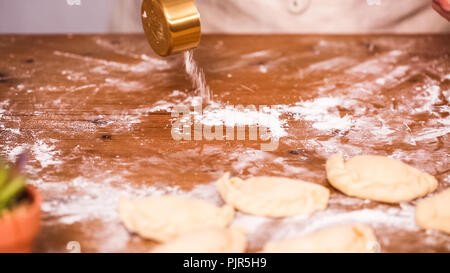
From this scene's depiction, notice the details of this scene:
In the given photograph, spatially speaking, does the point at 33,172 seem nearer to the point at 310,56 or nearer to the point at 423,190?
the point at 423,190

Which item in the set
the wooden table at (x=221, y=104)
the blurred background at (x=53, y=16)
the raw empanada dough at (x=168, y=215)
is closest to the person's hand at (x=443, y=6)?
the wooden table at (x=221, y=104)

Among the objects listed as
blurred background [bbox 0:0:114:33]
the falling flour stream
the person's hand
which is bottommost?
the falling flour stream

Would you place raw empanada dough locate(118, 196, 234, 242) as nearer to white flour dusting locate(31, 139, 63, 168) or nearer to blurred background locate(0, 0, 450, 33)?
white flour dusting locate(31, 139, 63, 168)

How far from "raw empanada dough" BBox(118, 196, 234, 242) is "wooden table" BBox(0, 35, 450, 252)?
34 millimetres

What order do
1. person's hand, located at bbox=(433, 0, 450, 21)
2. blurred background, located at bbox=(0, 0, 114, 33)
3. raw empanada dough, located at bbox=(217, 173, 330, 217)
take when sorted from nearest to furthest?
raw empanada dough, located at bbox=(217, 173, 330, 217)
person's hand, located at bbox=(433, 0, 450, 21)
blurred background, located at bbox=(0, 0, 114, 33)

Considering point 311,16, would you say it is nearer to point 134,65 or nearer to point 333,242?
point 134,65

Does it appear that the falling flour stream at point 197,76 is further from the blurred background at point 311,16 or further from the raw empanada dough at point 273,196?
the raw empanada dough at point 273,196

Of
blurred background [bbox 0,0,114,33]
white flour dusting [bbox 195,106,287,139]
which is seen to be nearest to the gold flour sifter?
white flour dusting [bbox 195,106,287,139]

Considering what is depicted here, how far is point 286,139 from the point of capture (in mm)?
1438

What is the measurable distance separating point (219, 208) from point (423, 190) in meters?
0.49

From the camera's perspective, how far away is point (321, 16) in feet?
7.22

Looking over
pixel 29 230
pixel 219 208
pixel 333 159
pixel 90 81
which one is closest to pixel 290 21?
pixel 90 81

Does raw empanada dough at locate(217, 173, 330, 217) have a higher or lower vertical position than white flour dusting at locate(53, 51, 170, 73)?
lower

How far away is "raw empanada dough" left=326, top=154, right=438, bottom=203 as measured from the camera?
3.78 feet
